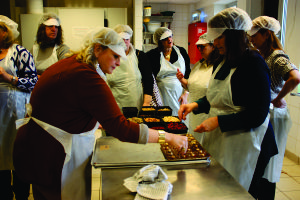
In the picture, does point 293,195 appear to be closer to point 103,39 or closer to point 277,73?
point 277,73

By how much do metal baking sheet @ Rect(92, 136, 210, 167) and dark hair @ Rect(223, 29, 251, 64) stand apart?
62 cm

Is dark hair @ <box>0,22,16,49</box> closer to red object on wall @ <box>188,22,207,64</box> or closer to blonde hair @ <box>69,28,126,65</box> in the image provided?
blonde hair @ <box>69,28,126,65</box>

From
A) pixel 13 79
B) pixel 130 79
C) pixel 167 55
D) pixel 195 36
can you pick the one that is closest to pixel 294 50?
pixel 167 55

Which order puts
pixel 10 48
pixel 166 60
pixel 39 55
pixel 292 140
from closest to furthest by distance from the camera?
pixel 10 48 < pixel 39 55 < pixel 166 60 < pixel 292 140

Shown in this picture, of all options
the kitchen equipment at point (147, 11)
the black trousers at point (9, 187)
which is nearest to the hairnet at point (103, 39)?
the black trousers at point (9, 187)

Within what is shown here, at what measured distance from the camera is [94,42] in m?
1.36

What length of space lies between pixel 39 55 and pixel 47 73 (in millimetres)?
1724

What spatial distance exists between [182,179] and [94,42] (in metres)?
0.81

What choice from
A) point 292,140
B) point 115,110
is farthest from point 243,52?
point 292,140

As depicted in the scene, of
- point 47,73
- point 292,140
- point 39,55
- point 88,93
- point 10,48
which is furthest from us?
point 292,140

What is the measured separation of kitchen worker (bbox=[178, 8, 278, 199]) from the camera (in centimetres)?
146

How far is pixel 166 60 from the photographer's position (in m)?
3.19

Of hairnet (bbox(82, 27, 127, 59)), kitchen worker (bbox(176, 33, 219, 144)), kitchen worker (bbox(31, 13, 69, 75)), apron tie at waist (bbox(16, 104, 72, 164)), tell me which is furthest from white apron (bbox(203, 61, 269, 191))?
kitchen worker (bbox(31, 13, 69, 75))

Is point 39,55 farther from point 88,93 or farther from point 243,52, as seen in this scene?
point 243,52
